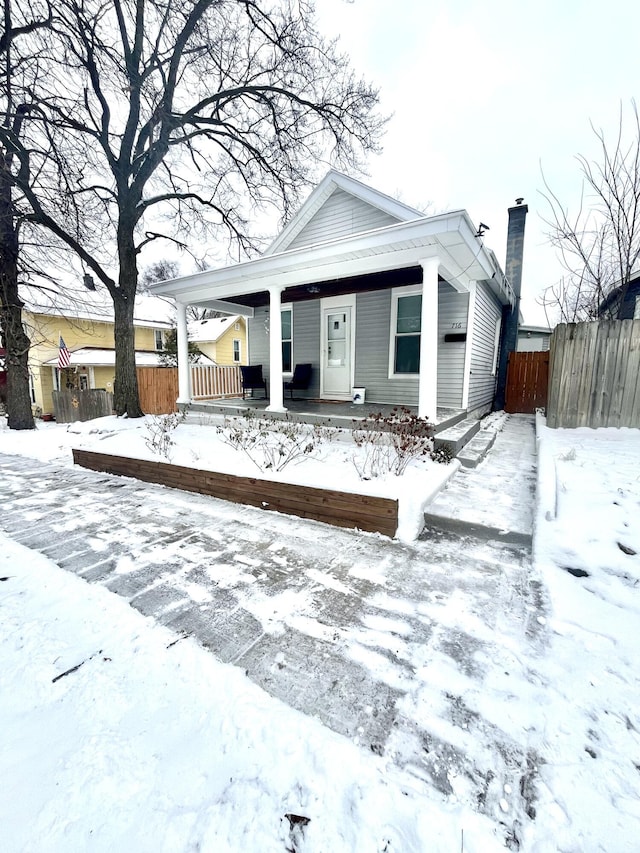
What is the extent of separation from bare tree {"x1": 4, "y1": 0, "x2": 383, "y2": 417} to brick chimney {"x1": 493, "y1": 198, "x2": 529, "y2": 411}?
3922 millimetres

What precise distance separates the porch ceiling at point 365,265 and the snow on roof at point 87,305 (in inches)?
189

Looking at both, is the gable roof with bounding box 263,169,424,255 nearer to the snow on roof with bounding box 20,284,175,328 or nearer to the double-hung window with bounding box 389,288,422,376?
the double-hung window with bounding box 389,288,422,376

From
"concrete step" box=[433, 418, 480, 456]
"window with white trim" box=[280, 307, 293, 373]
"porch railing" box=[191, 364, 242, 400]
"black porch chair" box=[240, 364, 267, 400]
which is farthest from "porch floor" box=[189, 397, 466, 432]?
"porch railing" box=[191, 364, 242, 400]

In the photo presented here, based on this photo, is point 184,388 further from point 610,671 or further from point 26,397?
point 610,671

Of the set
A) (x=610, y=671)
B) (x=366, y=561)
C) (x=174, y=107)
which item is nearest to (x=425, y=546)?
(x=366, y=561)

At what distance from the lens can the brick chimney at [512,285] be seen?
906cm

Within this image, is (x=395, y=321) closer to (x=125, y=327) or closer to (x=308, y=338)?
(x=308, y=338)

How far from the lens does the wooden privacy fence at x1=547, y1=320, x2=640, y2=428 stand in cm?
534

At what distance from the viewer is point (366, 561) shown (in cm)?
255

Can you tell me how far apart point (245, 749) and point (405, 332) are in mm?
6580

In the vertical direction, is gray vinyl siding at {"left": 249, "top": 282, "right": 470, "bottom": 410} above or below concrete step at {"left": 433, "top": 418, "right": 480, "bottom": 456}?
above

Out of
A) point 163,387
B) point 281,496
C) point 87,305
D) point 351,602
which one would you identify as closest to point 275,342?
point 281,496

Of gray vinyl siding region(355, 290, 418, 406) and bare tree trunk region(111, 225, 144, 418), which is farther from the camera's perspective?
bare tree trunk region(111, 225, 144, 418)

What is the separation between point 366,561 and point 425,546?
511mm
